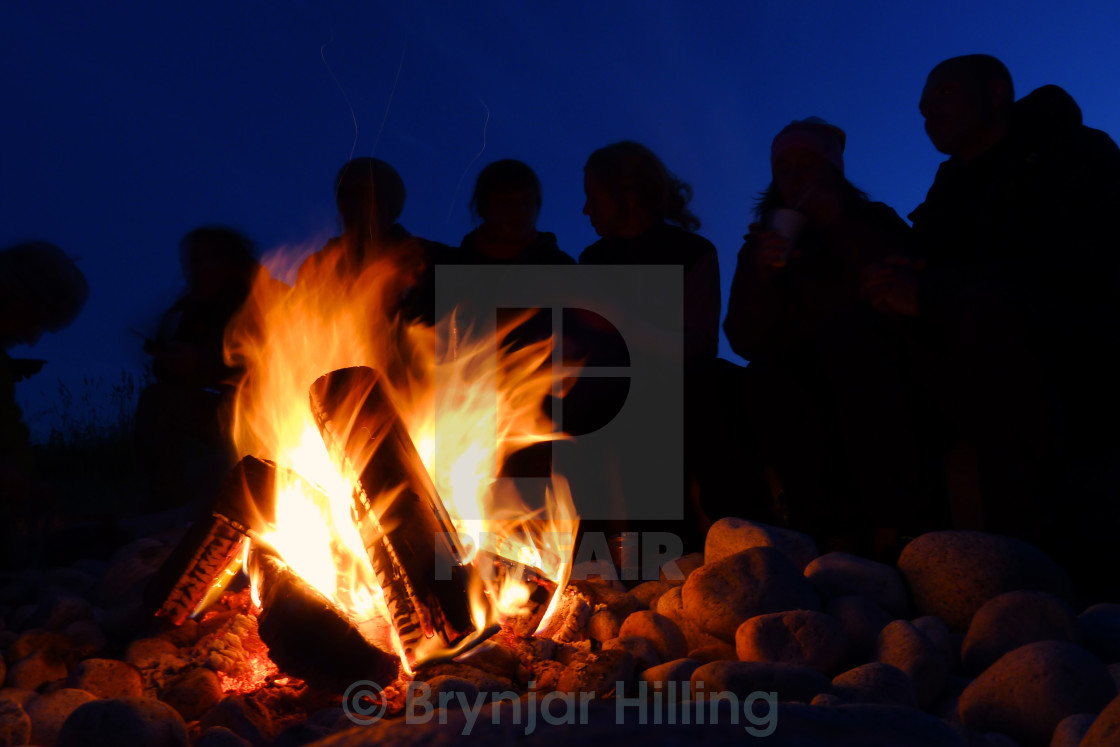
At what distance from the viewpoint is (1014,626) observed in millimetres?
2195

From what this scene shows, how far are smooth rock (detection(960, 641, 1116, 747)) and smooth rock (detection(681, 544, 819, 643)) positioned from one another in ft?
1.98

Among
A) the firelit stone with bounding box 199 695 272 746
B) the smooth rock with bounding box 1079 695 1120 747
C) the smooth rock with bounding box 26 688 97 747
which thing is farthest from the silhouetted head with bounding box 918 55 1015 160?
the smooth rock with bounding box 26 688 97 747

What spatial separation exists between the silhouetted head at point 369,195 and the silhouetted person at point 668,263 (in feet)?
3.44

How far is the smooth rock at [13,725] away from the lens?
6.25ft

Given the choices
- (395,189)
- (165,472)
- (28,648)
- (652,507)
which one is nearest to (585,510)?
(652,507)

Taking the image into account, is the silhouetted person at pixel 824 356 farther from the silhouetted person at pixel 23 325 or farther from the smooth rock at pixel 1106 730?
the silhouetted person at pixel 23 325

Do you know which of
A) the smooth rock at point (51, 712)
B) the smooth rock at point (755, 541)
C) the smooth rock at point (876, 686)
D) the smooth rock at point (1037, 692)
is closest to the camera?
the smooth rock at point (1037, 692)

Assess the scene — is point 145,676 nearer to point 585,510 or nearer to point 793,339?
point 585,510

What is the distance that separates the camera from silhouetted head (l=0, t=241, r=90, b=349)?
410cm

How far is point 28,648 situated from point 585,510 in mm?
2258

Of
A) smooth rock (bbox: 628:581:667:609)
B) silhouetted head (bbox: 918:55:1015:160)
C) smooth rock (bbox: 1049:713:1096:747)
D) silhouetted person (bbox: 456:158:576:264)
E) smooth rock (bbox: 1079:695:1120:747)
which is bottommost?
smooth rock (bbox: 1049:713:1096:747)

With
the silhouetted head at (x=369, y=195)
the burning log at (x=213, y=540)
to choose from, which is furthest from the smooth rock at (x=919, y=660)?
the silhouetted head at (x=369, y=195)

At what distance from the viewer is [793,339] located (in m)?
3.85

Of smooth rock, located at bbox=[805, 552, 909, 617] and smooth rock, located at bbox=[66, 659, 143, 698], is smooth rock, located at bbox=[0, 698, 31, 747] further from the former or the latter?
smooth rock, located at bbox=[805, 552, 909, 617]
